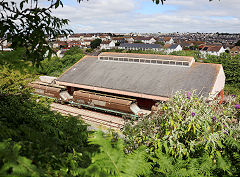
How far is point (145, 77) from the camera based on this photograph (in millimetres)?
21297

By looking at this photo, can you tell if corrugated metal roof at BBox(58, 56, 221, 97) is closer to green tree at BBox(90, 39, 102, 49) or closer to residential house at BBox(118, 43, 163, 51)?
residential house at BBox(118, 43, 163, 51)

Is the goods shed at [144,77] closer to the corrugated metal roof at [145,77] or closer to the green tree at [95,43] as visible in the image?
the corrugated metal roof at [145,77]

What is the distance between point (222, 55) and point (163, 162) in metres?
37.5

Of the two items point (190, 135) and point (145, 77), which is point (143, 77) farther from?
point (190, 135)

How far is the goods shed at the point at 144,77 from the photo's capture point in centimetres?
1858

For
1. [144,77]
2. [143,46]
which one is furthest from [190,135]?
[143,46]

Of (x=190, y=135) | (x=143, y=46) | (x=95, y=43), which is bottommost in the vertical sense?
(x=190, y=135)

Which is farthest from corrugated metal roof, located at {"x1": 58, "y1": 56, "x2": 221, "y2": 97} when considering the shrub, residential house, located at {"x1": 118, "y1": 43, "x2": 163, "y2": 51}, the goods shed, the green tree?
the green tree

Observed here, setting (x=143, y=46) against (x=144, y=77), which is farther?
(x=143, y=46)

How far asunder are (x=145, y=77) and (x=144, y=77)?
11 cm

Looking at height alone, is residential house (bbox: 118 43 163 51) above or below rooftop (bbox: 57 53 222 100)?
above

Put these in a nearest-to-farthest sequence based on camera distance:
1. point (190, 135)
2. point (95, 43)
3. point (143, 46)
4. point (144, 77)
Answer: point (190, 135) < point (144, 77) < point (143, 46) < point (95, 43)

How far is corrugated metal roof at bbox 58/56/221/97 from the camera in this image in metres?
18.6

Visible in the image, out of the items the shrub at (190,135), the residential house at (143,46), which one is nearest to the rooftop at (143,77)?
the shrub at (190,135)
